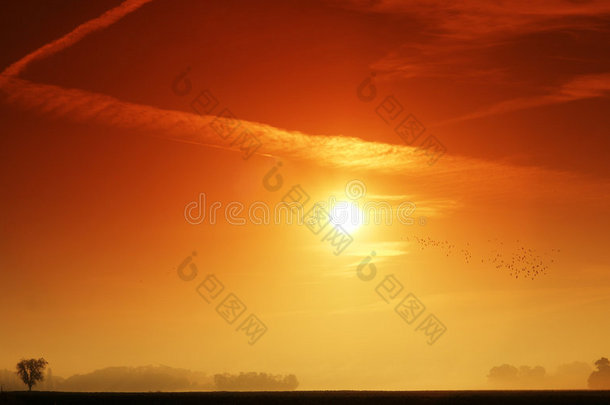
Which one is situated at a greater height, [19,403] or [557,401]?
[557,401]

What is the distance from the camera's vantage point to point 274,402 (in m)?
109

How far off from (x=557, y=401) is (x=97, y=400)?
68.3 m

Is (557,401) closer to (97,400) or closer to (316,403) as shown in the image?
(316,403)

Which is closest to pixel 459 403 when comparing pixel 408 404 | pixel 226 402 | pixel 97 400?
pixel 408 404

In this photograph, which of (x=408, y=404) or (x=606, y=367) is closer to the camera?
(x=408, y=404)

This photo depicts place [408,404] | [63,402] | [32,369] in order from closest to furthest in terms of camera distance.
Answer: [408,404]
[63,402]
[32,369]

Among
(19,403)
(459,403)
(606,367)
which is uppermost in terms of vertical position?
(606,367)

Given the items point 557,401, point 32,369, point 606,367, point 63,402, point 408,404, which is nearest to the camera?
point 408,404

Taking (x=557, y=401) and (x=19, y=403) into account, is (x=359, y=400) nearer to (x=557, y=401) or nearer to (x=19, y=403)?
(x=557, y=401)

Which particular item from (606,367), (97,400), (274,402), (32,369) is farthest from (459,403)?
(606,367)

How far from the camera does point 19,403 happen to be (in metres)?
101

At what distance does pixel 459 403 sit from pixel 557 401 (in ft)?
51.0

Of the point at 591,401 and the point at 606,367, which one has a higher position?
the point at 606,367

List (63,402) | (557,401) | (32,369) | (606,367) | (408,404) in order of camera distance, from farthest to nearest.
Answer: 1. (606,367)
2. (32,369)
3. (63,402)
4. (557,401)
5. (408,404)
